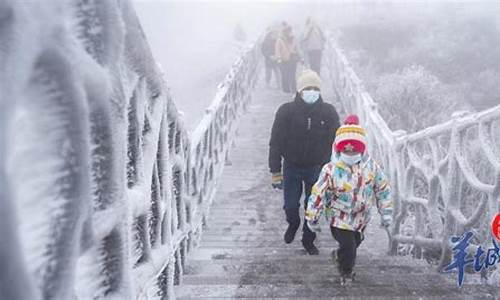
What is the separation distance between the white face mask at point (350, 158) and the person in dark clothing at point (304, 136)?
2.83ft

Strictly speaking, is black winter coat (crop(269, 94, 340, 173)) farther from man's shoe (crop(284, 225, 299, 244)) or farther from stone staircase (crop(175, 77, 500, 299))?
stone staircase (crop(175, 77, 500, 299))

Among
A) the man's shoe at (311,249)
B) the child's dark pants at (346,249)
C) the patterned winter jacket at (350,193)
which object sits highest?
the patterned winter jacket at (350,193)

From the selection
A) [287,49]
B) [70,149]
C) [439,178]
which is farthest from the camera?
[287,49]

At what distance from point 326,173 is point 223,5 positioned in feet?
165

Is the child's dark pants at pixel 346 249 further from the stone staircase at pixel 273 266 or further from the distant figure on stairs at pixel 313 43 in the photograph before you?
the distant figure on stairs at pixel 313 43

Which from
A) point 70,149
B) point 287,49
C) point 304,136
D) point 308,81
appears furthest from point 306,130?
point 287,49

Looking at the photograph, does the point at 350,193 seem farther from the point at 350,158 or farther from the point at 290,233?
the point at 290,233

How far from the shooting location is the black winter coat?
471 cm

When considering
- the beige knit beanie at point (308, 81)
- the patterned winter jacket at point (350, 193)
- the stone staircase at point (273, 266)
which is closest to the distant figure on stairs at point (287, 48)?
the stone staircase at point (273, 266)

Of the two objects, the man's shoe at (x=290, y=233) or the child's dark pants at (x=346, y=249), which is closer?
the child's dark pants at (x=346, y=249)

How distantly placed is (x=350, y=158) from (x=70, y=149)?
2761 mm

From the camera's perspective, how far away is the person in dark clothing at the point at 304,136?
15.4ft

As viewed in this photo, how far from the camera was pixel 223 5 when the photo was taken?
5216 cm

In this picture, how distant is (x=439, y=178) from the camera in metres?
4.38
